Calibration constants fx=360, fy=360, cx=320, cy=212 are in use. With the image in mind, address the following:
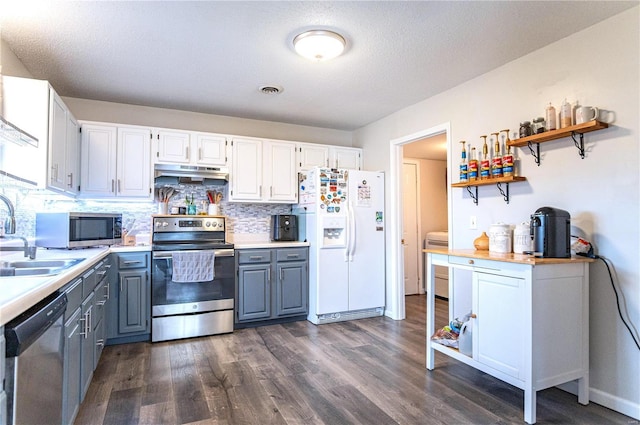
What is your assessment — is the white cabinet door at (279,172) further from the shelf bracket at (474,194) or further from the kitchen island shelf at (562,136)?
the kitchen island shelf at (562,136)

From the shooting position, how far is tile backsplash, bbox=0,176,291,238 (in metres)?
2.69

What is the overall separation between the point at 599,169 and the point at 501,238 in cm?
72

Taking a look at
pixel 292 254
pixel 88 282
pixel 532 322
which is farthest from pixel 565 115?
pixel 88 282

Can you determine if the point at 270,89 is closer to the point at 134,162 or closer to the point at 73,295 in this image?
the point at 134,162

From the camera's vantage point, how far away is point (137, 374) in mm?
2656

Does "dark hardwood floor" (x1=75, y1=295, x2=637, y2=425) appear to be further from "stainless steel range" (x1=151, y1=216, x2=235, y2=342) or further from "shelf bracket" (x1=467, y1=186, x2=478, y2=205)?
"shelf bracket" (x1=467, y1=186, x2=478, y2=205)

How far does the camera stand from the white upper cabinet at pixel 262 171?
158 inches

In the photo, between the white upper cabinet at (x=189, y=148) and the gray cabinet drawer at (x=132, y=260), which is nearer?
the gray cabinet drawer at (x=132, y=260)

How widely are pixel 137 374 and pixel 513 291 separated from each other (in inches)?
104

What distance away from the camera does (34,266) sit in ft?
7.25

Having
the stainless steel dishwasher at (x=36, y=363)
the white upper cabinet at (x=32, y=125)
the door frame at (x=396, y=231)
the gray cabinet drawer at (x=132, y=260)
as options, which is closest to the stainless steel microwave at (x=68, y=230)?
the gray cabinet drawer at (x=132, y=260)

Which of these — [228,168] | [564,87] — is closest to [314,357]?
[228,168]

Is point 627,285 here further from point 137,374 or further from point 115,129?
point 115,129

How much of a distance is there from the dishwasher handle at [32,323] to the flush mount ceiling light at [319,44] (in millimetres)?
2030
